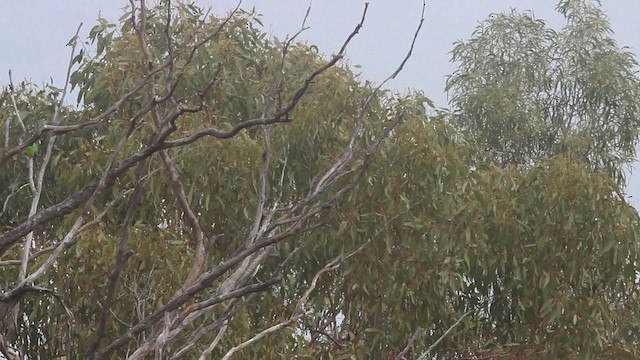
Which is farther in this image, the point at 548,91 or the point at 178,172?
the point at 548,91

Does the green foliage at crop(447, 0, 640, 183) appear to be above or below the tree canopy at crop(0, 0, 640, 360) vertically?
above

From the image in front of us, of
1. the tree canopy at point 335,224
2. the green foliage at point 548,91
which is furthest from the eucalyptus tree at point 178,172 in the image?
the green foliage at point 548,91

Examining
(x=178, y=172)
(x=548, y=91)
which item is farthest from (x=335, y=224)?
(x=548, y=91)

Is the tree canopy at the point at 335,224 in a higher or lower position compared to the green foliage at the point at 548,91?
lower

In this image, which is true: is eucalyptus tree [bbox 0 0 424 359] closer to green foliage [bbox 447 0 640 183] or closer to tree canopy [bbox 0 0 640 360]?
tree canopy [bbox 0 0 640 360]

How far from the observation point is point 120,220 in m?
8.74

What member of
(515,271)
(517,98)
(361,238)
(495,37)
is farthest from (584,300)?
(495,37)

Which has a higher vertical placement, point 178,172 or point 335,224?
point 178,172

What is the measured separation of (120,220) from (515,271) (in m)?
3.17

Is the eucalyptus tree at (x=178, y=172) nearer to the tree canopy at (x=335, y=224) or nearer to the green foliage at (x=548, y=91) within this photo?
the tree canopy at (x=335, y=224)

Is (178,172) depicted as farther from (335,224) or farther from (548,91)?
(548,91)

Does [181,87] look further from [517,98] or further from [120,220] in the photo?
[517,98]

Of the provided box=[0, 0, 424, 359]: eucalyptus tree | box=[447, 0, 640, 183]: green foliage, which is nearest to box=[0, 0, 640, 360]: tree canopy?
box=[0, 0, 424, 359]: eucalyptus tree

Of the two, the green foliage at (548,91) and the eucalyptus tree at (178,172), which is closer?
the eucalyptus tree at (178,172)
